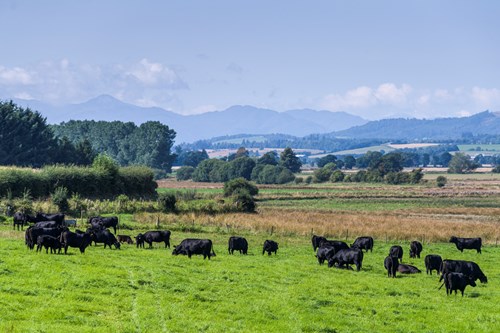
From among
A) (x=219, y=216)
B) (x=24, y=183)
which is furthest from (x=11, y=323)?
(x=24, y=183)

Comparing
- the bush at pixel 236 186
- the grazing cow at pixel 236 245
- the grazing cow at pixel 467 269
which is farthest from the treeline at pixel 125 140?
the grazing cow at pixel 467 269

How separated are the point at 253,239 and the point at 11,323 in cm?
2957

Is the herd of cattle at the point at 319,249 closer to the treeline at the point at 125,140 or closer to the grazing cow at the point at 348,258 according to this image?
the grazing cow at the point at 348,258

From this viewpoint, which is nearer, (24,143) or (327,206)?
(327,206)

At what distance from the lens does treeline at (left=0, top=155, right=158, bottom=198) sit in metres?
64.1

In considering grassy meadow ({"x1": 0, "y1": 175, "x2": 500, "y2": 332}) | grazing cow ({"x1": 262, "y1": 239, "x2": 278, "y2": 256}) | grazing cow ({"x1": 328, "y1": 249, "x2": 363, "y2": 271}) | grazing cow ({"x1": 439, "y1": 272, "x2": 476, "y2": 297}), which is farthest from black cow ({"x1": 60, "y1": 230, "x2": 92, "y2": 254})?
grazing cow ({"x1": 439, "y1": 272, "x2": 476, "y2": 297})

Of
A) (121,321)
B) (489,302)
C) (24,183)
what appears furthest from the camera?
(24,183)

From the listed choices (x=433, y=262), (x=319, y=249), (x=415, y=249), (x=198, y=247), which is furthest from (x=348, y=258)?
(x=415, y=249)

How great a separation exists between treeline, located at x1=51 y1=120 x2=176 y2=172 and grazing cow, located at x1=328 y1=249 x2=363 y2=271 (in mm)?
154154

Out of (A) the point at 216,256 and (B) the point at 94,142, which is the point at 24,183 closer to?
(A) the point at 216,256

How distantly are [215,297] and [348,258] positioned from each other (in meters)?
11.1

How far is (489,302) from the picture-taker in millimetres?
24562

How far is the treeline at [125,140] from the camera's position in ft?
606

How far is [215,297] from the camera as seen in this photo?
22578mm
